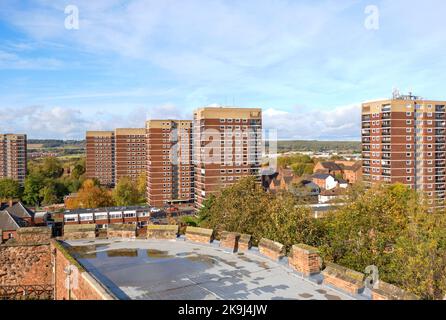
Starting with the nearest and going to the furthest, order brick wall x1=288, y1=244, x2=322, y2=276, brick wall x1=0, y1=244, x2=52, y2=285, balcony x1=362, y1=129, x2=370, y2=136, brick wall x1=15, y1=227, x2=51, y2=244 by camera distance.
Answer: brick wall x1=288, y1=244, x2=322, y2=276 < brick wall x1=0, y1=244, x2=52, y2=285 < brick wall x1=15, y1=227, x2=51, y2=244 < balcony x1=362, y1=129, x2=370, y2=136

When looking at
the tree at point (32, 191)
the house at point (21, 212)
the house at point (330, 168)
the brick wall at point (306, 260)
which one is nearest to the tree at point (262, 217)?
the brick wall at point (306, 260)

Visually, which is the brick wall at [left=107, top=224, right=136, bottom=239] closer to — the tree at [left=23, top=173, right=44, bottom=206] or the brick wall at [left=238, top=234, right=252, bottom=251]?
the brick wall at [left=238, top=234, right=252, bottom=251]

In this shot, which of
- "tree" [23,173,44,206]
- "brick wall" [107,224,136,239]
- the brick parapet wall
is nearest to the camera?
the brick parapet wall

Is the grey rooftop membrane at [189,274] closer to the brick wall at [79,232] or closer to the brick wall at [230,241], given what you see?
the brick wall at [230,241]

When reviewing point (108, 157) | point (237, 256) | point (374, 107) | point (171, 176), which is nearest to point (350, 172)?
point (374, 107)

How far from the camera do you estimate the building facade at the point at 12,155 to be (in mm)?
94562

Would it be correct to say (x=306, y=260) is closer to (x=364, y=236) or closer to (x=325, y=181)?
(x=364, y=236)

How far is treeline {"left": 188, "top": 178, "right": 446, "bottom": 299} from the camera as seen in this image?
15.8 metres

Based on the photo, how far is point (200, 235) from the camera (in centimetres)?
1299

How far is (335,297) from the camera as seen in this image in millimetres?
7910

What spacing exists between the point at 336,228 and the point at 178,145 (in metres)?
52.6

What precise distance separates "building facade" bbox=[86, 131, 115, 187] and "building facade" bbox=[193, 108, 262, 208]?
153ft

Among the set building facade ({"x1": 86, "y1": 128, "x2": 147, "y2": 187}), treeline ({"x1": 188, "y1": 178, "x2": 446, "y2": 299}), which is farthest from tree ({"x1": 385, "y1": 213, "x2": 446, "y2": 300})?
building facade ({"x1": 86, "y1": 128, "x2": 147, "y2": 187})

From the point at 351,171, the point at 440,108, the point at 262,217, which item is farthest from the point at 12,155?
the point at 440,108
